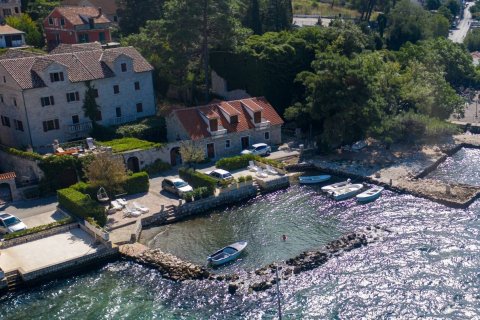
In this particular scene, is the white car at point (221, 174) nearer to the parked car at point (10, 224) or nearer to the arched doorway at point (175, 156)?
the arched doorway at point (175, 156)

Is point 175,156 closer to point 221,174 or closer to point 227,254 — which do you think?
point 221,174

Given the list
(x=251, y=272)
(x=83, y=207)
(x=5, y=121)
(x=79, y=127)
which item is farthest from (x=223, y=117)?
(x=251, y=272)

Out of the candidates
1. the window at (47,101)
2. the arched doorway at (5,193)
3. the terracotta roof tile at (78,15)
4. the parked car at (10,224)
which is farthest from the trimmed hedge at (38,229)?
the terracotta roof tile at (78,15)

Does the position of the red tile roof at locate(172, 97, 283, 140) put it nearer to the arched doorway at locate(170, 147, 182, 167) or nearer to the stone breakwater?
the arched doorway at locate(170, 147, 182, 167)

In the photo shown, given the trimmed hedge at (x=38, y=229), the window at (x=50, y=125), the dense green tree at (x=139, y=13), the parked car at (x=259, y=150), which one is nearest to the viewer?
the trimmed hedge at (x=38, y=229)

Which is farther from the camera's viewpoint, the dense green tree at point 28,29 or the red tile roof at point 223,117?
the dense green tree at point 28,29

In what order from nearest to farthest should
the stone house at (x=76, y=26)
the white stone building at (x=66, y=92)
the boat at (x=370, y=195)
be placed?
1. the boat at (x=370, y=195)
2. the white stone building at (x=66, y=92)
3. the stone house at (x=76, y=26)

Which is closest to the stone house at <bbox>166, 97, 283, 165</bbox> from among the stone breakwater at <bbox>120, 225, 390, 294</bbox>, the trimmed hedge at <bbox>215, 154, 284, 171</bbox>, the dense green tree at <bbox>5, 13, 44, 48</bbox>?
the trimmed hedge at <bbox>215, 154, 284, 171</bbox>

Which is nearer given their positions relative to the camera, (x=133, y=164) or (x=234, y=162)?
(x=133, y=164)
